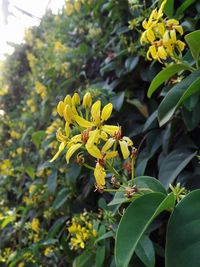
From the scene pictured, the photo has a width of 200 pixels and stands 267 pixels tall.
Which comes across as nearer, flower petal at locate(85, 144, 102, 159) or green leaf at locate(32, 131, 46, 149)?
flower petal at locate(85, 144, 102, 159)

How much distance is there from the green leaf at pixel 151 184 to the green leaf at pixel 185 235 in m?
0.09

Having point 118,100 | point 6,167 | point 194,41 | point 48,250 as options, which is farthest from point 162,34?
point 6,167

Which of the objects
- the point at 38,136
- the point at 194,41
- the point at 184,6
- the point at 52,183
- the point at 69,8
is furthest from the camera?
the point at 69,8

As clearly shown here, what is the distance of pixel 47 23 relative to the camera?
2988 millimetres

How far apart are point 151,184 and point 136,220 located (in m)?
0.10

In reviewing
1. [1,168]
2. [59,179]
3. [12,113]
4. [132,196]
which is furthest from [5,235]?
[132,196]

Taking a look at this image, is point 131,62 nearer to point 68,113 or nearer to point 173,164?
point 173,164

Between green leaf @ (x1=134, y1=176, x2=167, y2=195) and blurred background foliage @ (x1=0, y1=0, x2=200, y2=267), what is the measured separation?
18 centimetres

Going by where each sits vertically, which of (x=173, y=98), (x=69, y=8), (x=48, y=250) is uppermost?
(x=69, y=8)

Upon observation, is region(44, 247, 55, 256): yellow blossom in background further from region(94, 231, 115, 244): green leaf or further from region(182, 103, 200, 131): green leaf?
region(182, 103, 200, 131): green leaf

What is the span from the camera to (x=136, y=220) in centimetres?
49

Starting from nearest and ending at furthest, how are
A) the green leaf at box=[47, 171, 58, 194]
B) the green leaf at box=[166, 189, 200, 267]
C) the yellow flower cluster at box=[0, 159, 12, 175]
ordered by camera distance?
the green leaf at box=[166, 189, 200, 267] < the green leaf at box=[47, 171, 58, 194] < the yellow flower cluster at box=[0, 159, 12, 175]

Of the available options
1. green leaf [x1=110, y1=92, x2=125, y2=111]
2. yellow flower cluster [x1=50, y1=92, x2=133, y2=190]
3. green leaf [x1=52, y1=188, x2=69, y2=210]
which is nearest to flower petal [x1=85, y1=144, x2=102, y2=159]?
yellow flower cluster [x1=50, y1=92, x2=133, y2=190]

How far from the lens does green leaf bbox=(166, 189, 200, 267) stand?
1.48 ft
